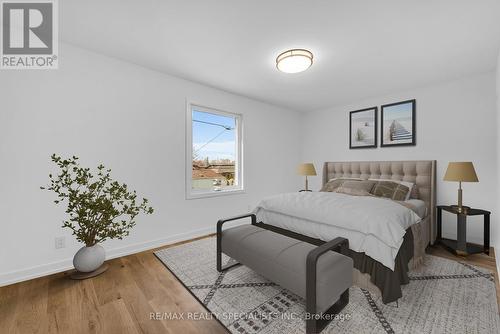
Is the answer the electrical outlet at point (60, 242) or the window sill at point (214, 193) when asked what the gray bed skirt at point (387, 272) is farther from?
the electrical outlet at point (60, 242)

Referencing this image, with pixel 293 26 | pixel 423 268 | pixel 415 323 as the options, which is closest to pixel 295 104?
pixel 293 26

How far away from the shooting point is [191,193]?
3373 millimetres

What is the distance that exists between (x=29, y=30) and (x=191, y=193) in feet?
8.32

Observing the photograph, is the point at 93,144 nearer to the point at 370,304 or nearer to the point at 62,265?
the point at 62,265

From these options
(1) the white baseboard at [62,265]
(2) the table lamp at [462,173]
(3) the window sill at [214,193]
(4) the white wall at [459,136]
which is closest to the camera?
(1) the white baseboard at [62,265]

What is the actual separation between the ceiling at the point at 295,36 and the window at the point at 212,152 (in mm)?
717

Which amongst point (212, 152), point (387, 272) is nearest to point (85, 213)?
point (212, 152)

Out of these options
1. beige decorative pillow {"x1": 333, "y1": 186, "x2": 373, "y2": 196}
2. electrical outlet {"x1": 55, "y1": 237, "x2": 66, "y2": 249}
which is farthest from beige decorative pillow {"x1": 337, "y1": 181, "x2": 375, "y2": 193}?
electrical outlet {"x1": 55, "y1": 237, "x2": 66, "y2": 249}

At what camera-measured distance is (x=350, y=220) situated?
194cm

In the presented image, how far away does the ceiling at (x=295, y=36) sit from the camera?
1.77 metres

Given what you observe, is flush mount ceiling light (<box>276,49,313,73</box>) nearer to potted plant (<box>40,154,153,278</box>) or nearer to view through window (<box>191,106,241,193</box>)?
view through window (<box>191,106,241,193</box>)

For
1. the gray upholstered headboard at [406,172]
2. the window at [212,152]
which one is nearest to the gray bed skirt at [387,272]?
the gray upholstered headboard at [406,172]

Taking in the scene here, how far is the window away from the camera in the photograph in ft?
11.2

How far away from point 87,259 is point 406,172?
457 centimetres
